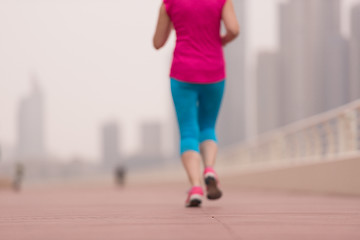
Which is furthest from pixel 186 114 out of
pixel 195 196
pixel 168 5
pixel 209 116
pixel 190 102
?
pixel 168 5

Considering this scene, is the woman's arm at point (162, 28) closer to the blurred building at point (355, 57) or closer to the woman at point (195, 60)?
the woman at point (195, 60)

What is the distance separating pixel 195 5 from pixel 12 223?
230cm

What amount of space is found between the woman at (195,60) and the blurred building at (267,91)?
267 feet

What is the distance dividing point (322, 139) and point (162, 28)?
4.46 metres

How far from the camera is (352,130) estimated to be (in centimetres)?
693

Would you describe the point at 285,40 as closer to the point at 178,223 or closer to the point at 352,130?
the point at 352,130

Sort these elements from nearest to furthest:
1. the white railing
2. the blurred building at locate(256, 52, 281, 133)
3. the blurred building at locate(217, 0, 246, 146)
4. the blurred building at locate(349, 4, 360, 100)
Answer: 1. the white railing
2. the blurred building at locate(349, 4, 360, 100)
3. the blurred building at locate(256, 52, 281, 133)
4. the blurred building at locate(217, 0, 246, 146)

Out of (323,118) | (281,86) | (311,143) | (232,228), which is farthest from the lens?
(281,86)

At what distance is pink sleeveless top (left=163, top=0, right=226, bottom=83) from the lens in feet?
14.2

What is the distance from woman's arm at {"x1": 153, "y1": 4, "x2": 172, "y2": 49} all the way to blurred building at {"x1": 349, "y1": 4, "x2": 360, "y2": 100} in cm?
378

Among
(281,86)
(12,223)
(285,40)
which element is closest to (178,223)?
(12,223)

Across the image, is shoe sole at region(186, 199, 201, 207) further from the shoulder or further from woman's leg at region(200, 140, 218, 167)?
the shoulder

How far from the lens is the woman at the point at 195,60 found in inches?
170

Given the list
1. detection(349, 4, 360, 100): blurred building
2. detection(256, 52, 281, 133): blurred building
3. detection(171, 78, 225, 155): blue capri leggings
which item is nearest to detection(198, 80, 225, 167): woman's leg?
detection(171, 78, 225, 155): blue capri leggings
